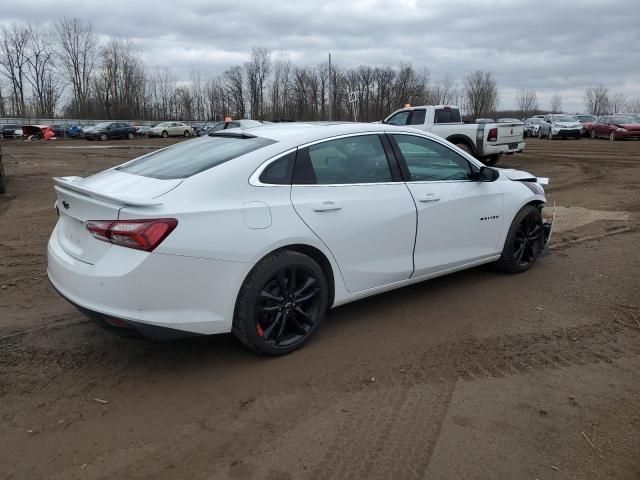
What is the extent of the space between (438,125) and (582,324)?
1179cm

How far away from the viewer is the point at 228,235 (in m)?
3.37

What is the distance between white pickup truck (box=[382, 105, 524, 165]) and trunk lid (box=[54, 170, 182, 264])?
12.5 meters

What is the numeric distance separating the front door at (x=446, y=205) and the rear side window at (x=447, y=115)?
11.1 meters

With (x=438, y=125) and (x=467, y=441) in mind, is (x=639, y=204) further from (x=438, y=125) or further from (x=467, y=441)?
(x=467, y=441)

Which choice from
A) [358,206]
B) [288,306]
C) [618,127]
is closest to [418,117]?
[358,206]

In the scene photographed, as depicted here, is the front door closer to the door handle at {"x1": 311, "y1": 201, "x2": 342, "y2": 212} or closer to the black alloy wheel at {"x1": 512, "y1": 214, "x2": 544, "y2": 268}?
the black alloy wheel at {"x1": 512, "y1": 214, "x2": 544, "y2": 268}

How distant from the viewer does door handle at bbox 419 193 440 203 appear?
448cm

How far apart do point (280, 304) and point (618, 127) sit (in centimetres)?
3256

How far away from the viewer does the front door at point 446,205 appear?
4.54 m

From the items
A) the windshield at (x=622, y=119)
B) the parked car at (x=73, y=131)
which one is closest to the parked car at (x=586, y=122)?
the windshield at (x=622, y=119)

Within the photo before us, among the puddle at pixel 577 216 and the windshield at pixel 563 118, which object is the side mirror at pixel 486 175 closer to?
the puddle at pixel 577 216

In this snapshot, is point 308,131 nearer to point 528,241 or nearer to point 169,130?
point 528,241

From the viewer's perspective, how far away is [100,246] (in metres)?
3.30

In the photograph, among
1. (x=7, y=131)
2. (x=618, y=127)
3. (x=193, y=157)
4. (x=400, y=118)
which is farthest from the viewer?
(x=7, y=131)
